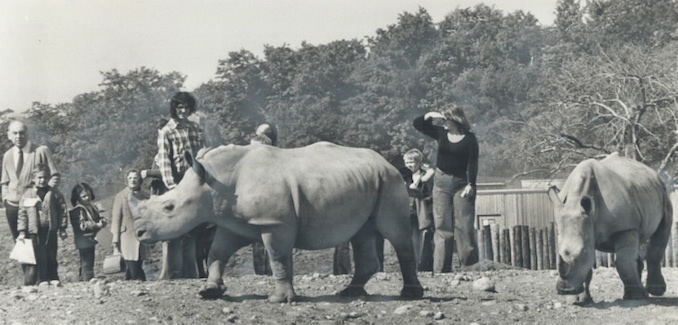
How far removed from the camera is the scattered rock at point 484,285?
35.6ft

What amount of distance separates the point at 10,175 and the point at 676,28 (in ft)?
144

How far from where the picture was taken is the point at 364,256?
10445mm

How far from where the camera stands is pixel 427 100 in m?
58.3

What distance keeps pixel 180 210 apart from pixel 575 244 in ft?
11.3

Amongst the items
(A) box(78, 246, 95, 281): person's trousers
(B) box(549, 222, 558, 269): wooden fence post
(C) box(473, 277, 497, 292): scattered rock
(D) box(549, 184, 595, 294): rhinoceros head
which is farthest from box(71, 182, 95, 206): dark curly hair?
(B) box(549, 222, 558, 269): wooden fence post

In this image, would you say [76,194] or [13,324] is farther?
[76,194]

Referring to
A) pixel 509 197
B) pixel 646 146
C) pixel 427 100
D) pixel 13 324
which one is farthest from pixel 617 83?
pixel 13 324

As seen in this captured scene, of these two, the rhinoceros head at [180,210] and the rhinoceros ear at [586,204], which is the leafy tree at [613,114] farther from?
the rhinoceros head at [180,210]

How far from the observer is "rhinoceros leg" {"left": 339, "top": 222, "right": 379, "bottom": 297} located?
404 inches

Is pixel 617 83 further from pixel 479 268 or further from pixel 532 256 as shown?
pixel 479 268

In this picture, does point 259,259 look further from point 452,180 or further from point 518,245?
point 518,245

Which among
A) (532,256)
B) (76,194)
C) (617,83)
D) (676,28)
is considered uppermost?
(676,28)

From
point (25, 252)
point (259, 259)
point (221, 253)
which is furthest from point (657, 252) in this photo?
point (25, 252)

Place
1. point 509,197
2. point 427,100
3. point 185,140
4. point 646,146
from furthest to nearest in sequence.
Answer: point 427,100, point 509,197, point 646,146, point 185,140
